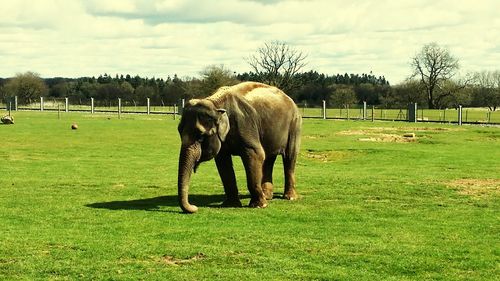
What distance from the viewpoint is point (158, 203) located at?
1535 centimetres

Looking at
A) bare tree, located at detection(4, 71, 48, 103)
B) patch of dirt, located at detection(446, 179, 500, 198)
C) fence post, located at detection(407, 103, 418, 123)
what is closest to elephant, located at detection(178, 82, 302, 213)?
patch of dirt, located at detection(446, 179, 500, 198)

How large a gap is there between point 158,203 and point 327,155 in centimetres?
1549

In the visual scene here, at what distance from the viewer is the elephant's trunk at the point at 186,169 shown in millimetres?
13430

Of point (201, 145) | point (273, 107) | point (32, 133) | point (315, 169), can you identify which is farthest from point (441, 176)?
point (32, 133)

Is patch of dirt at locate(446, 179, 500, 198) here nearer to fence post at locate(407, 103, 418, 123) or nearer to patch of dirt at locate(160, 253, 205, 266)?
patch of dirt at locate(160, 253, 205, 266)

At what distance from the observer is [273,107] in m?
15.8

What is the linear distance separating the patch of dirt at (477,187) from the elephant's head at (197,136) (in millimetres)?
7350

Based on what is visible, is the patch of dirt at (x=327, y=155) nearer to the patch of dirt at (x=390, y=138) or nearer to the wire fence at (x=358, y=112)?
the patch of dirt at (x=390, y=138)

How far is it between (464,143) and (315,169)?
55.8 feet

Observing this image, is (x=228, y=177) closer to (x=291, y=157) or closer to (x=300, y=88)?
(x=291, y=157)

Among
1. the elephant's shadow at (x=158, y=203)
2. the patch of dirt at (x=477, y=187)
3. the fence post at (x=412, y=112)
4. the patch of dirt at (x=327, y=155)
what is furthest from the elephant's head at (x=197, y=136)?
the fence post at (x=412, y=112)

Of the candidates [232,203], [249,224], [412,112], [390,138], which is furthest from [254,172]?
[412,112]

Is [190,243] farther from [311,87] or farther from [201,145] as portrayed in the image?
Result: [311,87]

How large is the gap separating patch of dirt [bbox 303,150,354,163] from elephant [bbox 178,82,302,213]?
452 inches
